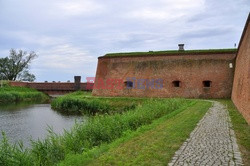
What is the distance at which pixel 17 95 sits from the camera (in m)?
30.1

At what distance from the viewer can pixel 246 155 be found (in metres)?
4.52

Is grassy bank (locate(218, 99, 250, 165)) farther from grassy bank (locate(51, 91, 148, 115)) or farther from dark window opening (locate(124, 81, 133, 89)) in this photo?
dark window opening (locate(124, 81, 133, 89))

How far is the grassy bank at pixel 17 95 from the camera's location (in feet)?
93.5

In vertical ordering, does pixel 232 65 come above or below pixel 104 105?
above

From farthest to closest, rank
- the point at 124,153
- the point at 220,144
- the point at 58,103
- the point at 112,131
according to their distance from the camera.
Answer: the point at 58,103 < the point at 112,131 < the point at 220,144 < the point at 124,153

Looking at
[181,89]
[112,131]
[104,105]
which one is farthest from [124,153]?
[181,89]

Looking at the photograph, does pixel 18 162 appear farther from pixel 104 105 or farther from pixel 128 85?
pixel 128 85

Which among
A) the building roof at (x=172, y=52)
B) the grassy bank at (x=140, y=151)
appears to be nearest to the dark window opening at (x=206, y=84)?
the building roof at (x=172, y=52)

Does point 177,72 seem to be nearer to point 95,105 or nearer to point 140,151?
point 95,105

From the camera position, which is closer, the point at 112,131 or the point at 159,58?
the point at 112,131

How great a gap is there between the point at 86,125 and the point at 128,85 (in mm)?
15059

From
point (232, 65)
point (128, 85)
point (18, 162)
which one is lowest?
point (18, 162)

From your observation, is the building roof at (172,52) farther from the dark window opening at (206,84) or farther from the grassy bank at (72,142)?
the grassy bank at (72,142)

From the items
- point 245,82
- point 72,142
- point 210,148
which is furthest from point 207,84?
point 210,148
